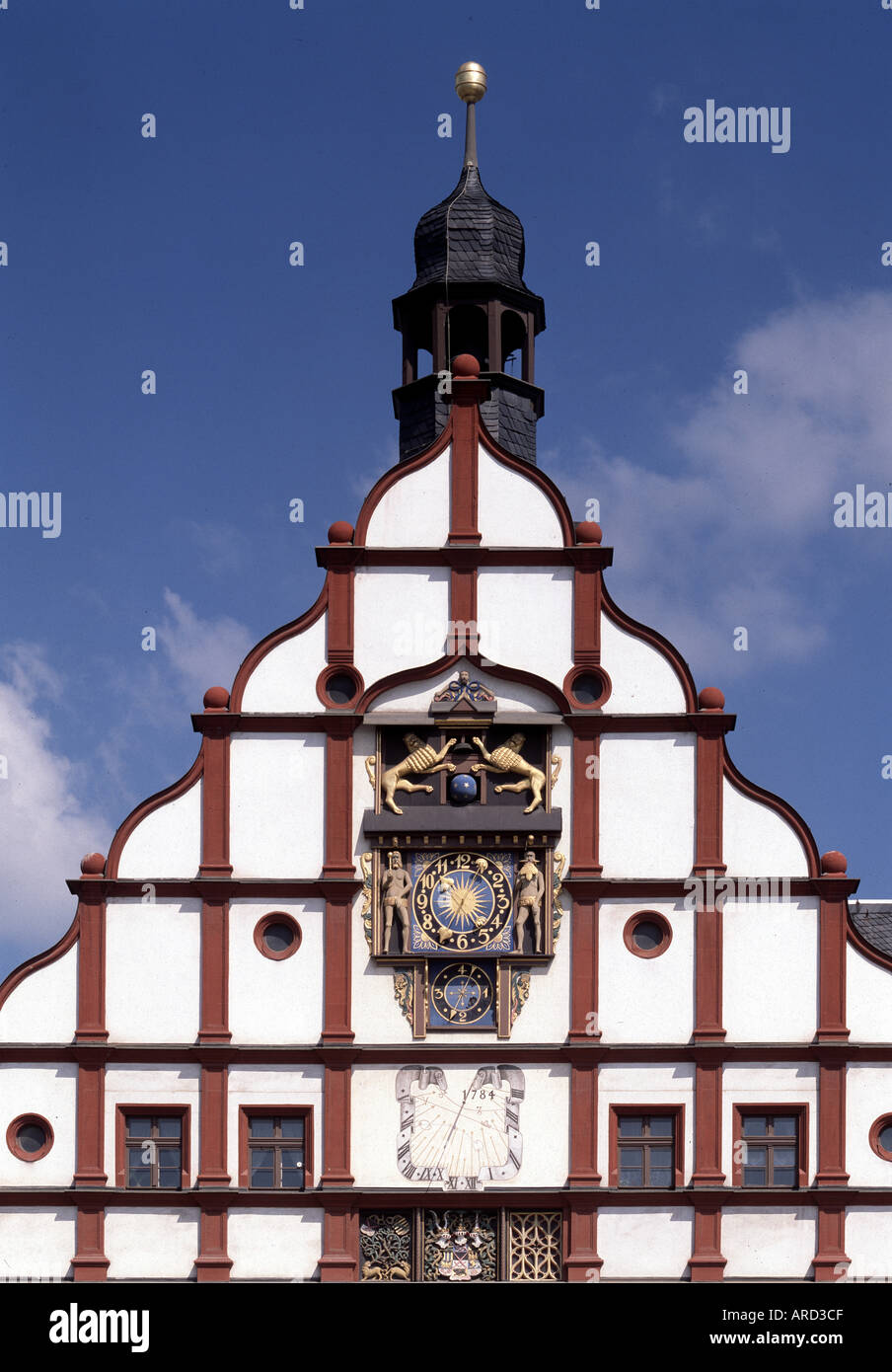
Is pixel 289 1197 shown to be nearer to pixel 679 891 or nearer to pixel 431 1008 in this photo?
pixel 431 1008

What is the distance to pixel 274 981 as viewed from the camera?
34.0 meters

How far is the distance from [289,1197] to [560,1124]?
3.83m

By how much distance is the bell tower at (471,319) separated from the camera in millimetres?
38312

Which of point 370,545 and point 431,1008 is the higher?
point 370,545

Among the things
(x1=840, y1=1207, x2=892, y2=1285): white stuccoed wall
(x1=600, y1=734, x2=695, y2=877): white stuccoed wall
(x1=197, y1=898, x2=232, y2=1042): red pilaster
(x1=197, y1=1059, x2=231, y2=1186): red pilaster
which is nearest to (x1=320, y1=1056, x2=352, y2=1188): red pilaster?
(x1=197, y1=1059, x2=231, y2=1186): red pilaster

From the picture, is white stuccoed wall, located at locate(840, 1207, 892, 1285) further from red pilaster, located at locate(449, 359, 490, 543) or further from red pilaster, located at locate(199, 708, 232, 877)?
red pilaster, located at locate(449, 359, 490, 543)

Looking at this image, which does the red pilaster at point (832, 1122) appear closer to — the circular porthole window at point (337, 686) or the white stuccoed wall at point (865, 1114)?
the white stuccoed wall at point (865, 1114)

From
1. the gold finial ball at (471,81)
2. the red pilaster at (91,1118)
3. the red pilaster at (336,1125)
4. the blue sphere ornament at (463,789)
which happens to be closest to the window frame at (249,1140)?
the red pilaster at (336,1125)

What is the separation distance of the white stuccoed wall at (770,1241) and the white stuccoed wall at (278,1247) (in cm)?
559

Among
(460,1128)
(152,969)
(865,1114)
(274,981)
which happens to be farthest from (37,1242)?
Result: (865,1114)

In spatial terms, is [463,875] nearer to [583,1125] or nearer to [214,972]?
[214,972]

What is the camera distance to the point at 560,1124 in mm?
33562
